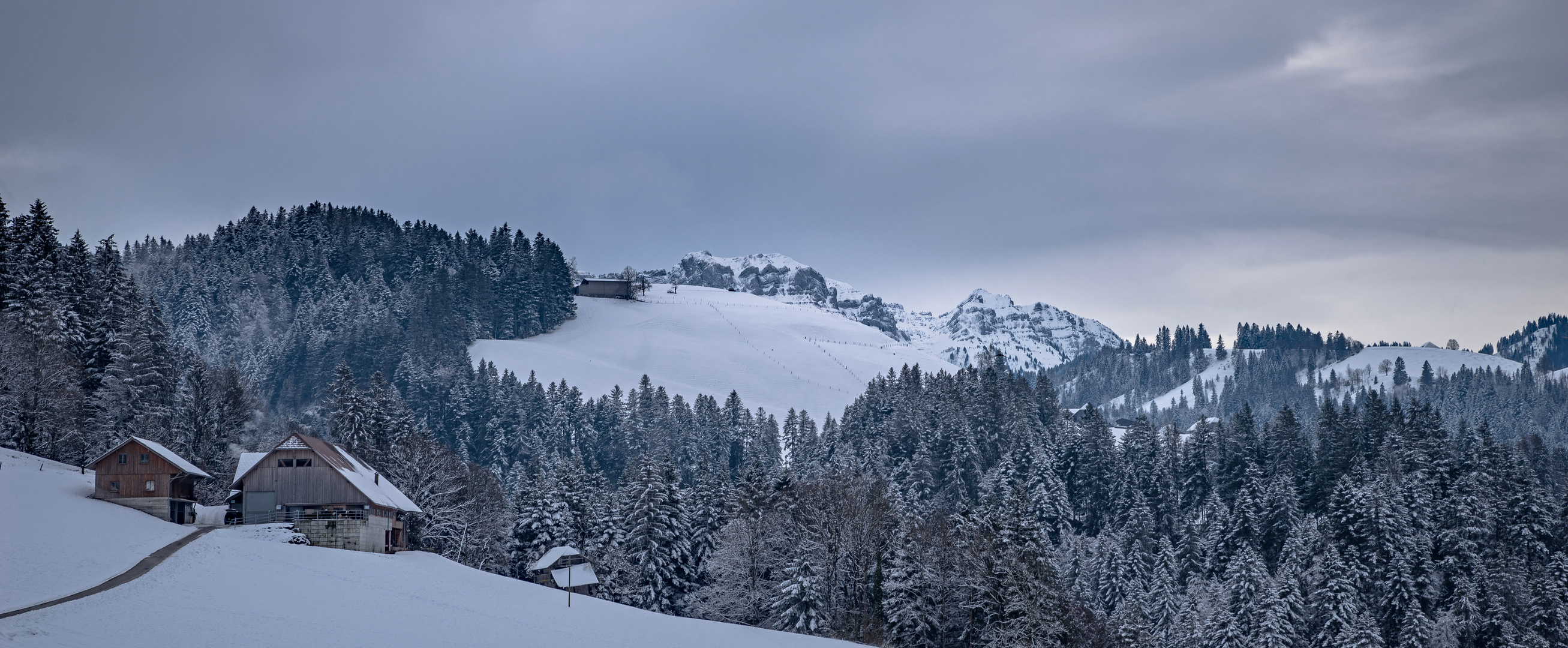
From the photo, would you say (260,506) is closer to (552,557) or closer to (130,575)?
(552,557)

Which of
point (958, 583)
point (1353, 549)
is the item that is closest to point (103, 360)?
point (958, 583)

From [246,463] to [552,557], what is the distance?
694 inches

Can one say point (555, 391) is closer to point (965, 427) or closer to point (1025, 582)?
point (965, 427)

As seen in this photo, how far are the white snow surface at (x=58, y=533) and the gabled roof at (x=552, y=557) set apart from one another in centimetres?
1794

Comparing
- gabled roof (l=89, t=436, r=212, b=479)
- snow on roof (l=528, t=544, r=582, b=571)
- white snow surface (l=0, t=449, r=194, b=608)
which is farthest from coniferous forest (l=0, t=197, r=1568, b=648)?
gabled roof (l=89, t=436, r=212, b=479)

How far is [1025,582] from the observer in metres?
51.8

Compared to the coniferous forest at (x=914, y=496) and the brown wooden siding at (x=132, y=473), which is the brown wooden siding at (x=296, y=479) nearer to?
the brown wooden siding at (x=132, y=473)

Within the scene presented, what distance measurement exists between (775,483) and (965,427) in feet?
134

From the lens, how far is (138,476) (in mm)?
53344

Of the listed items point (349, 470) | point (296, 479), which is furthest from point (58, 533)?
point (349, 470)

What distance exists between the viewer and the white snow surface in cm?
3688

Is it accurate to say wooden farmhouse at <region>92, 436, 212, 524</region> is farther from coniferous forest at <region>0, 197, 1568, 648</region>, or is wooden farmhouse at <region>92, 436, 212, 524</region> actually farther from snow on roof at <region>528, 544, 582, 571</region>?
snow on roof at <region>528, 544, 582, 571</region>

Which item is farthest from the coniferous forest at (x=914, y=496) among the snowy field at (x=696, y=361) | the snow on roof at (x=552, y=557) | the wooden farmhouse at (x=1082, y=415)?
the snowy field at (x=696, y=361)

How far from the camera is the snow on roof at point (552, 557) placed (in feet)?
202
